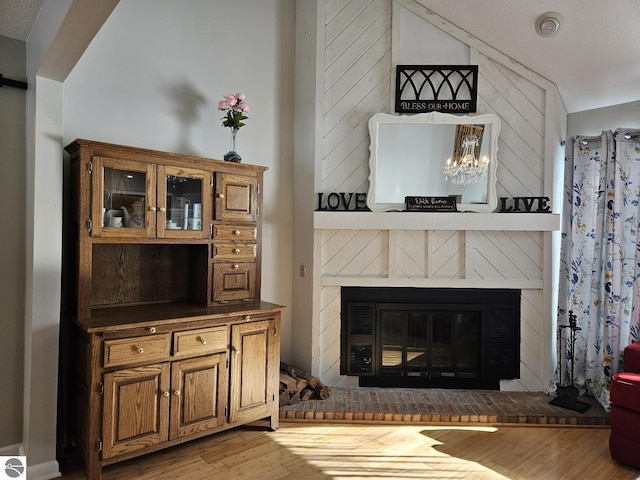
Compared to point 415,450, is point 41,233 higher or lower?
higher

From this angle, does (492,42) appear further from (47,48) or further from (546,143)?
(47,48)

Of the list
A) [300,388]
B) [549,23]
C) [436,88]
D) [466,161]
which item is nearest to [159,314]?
[300,388]

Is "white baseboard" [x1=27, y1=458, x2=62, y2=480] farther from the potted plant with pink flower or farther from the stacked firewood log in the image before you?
the potted plant with pink flower

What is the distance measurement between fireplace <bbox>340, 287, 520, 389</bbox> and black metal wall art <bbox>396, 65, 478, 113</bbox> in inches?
61.7

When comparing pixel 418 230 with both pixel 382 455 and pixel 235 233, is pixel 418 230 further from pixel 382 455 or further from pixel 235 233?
pixel 382 455

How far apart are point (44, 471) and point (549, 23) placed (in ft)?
14.3

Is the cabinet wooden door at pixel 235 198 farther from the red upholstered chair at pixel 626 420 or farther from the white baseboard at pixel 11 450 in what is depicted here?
the red upholstered chair at pixel 626 420

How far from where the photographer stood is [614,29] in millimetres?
2865

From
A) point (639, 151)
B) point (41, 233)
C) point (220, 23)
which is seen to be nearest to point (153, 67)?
point (220, 23)

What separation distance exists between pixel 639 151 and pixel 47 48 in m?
4.04

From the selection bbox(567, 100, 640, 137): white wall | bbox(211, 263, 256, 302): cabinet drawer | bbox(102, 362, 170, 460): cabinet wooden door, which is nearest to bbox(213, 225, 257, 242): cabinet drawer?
bbox(211, 263, 256, 302): cabinet drawer

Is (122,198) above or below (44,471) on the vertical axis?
above

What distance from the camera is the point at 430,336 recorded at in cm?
356

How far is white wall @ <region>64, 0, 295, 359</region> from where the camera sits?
281 cm
